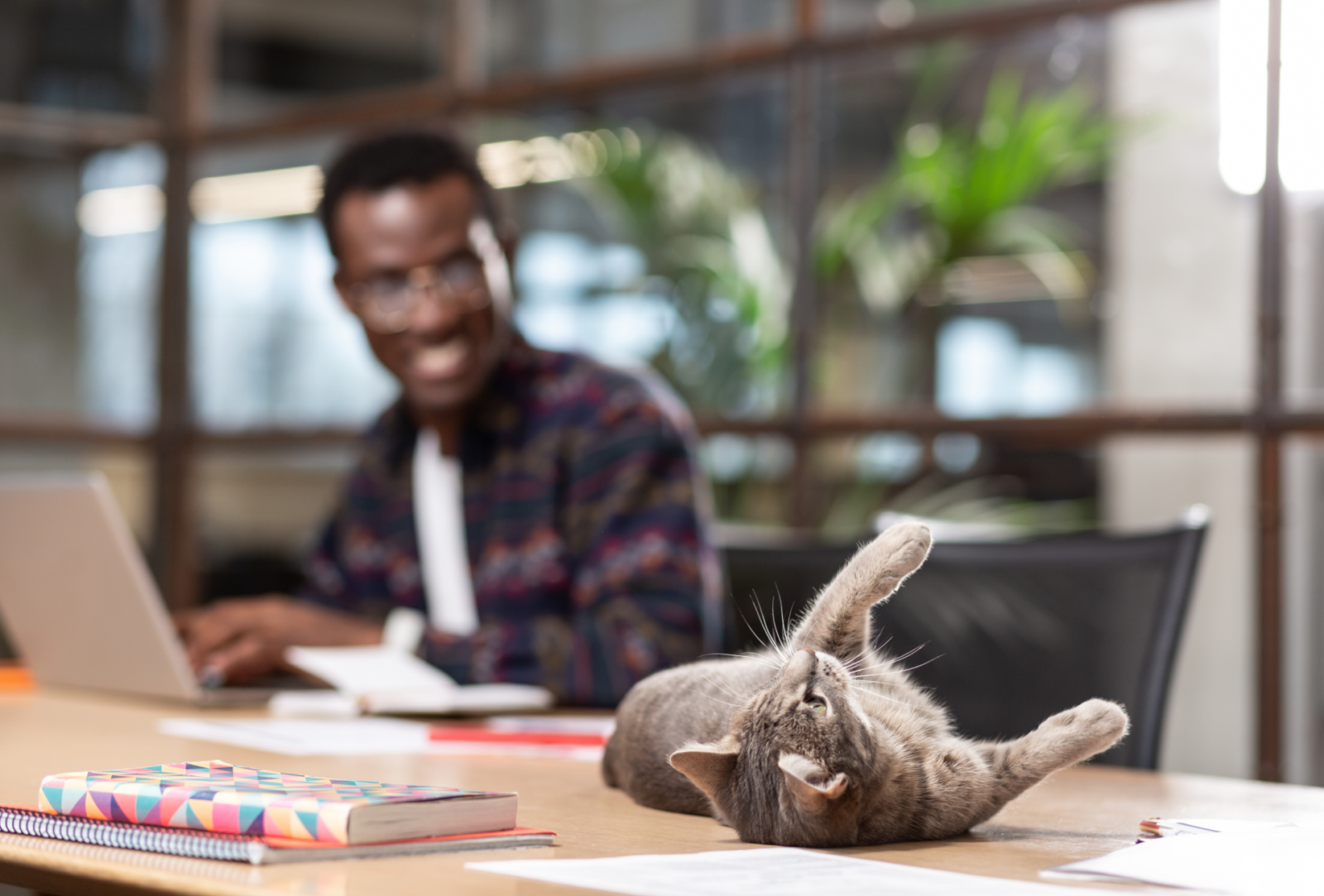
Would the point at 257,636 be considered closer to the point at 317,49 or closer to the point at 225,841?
the point at 225,841

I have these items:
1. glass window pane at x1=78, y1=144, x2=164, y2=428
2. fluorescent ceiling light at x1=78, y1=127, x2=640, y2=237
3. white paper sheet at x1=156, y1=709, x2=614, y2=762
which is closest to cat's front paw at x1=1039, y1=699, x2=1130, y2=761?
white paper sheet at x1=156, y1=709, x2=614, y2=762

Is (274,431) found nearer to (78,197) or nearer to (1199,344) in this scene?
(78,197)

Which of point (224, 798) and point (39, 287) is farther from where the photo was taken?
point (39, 287)

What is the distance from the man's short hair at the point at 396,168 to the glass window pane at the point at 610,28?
3.33ft

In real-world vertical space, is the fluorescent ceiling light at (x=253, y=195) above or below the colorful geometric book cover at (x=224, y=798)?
above

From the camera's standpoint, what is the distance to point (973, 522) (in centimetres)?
279

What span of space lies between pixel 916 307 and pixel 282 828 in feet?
7.33

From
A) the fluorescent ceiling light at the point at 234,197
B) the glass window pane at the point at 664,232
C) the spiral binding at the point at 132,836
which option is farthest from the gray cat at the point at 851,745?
the fluorescent ceiling light at the point at 234,197

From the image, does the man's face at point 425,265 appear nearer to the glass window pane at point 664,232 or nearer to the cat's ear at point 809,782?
the glass window pane at point 664,232

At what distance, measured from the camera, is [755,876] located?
2.59 feet

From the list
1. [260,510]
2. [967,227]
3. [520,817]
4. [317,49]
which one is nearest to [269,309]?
[260,510]

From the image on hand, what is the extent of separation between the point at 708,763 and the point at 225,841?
292 millimetres

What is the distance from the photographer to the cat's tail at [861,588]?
98 centimetres

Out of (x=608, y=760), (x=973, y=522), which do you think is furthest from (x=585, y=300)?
(x=608, y=760)
